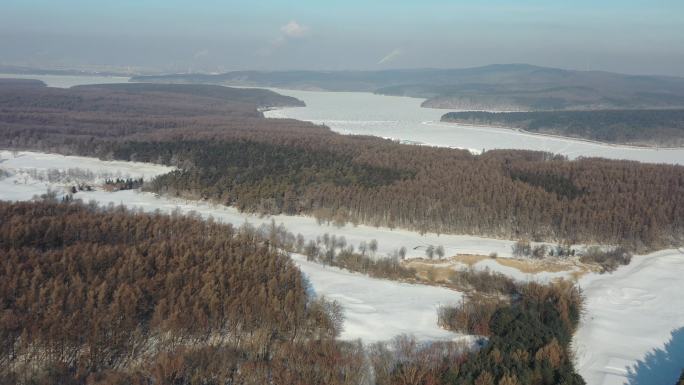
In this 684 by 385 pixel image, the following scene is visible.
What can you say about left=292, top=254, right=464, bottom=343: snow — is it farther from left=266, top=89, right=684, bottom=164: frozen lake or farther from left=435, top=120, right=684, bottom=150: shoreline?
left=435, top=120, right=684, bottom=150: shoreline

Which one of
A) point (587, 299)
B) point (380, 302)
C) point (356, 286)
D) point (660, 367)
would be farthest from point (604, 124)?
point (660, 367)

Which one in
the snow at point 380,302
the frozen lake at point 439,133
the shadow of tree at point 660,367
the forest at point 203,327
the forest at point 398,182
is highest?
the frozen lake at point 439,133

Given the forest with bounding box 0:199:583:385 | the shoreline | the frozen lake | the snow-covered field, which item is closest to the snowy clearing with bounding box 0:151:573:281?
the snow-covered field

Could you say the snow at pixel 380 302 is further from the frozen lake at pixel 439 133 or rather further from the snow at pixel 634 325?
the frozen lake at pixel 439 133

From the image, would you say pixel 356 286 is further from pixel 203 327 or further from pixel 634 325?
pixel 634 325

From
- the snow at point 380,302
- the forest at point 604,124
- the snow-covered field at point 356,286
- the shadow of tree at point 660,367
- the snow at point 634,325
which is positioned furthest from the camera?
the forest at point 604,124

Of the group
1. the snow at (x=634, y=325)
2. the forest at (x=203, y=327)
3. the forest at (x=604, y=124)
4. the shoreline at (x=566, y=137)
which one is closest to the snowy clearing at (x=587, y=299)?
the snow at (x=634, y=325)
